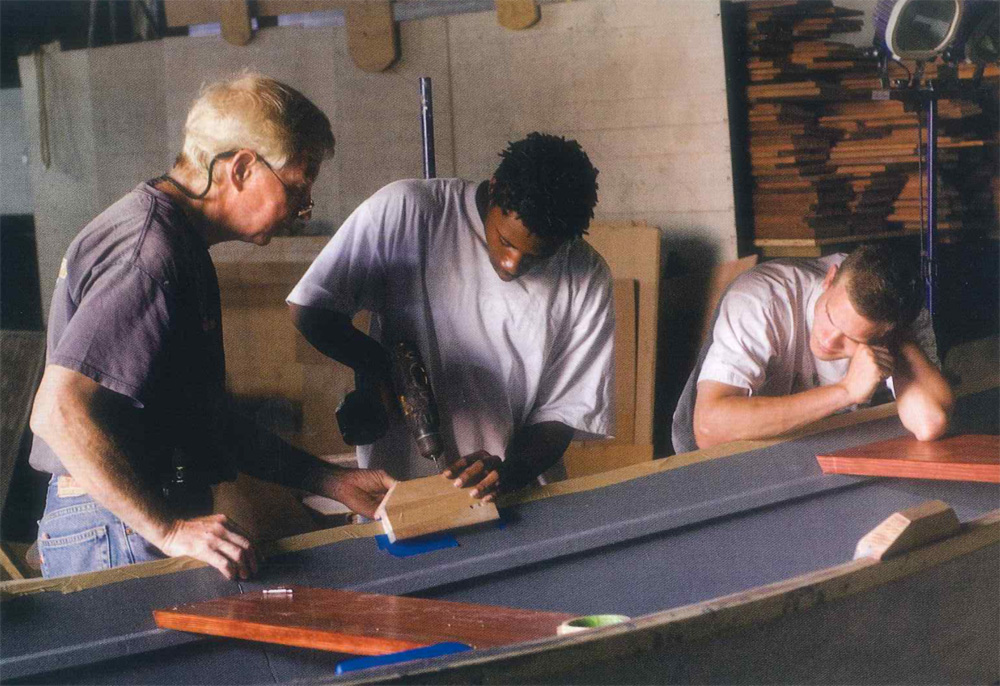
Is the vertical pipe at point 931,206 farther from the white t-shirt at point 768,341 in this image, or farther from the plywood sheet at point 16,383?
the plywood sheet at point 16,383

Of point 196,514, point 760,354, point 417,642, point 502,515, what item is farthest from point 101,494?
point 760,354

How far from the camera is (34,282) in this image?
162 inches

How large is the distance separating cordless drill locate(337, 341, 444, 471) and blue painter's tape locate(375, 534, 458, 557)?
0.96 ft

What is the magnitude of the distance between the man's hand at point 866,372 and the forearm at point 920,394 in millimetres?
74

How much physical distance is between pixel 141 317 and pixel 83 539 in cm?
37

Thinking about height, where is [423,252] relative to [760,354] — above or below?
above

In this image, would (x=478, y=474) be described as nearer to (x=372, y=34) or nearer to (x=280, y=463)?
(x=280, y=463)

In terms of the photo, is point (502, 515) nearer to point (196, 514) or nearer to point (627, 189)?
point (196, 514)

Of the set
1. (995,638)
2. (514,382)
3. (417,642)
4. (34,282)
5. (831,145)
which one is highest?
(831,145)

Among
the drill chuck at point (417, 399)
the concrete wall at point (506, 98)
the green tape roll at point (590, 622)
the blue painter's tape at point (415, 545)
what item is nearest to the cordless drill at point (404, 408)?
the drill chuck at point (417, 399)

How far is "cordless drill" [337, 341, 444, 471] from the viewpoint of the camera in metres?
1.76

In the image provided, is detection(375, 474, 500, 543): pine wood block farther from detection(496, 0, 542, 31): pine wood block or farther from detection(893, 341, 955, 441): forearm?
detection(496, 0, 542, 31): pine wood block

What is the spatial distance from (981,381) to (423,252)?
4.69 ft

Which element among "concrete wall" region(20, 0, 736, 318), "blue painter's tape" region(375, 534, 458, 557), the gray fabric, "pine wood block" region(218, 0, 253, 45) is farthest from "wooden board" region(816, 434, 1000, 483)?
"pine wood block" region(218, 0, 253, 45)
